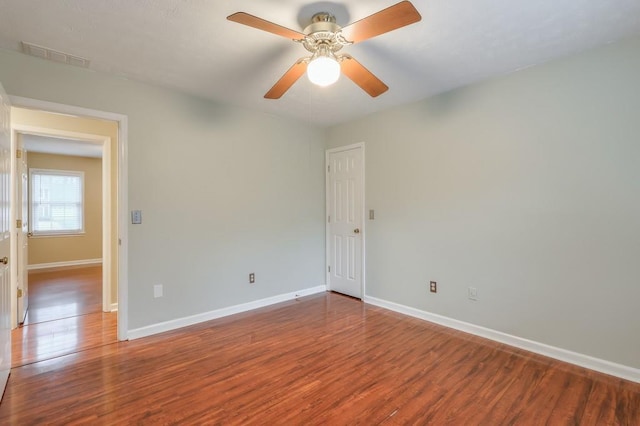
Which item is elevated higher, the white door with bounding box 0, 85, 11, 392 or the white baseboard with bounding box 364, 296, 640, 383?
the white door with bounding box 0, 85, 11, 392

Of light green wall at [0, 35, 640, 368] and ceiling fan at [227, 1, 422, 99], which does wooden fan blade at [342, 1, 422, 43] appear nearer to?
ceiling fan at [227, 1, 422, 99]

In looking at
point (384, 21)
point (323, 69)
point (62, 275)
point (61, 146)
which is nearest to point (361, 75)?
point (323, 69)

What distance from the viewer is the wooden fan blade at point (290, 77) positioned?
2.12 meters

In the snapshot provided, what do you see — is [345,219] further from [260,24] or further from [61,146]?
[61,146]

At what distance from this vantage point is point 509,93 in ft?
9.18

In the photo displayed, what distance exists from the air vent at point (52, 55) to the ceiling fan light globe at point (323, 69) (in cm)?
200

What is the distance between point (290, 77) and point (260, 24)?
590mm

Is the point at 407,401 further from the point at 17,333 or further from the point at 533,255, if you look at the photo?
the point at 17,333

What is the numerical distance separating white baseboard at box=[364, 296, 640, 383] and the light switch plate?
2931mm

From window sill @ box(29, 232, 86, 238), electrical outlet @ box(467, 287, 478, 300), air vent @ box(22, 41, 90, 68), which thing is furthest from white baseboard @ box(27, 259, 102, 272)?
electrical outlet @ box(467, 287, 478, 300)

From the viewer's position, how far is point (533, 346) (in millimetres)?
2668

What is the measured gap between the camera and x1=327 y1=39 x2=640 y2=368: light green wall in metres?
2.28

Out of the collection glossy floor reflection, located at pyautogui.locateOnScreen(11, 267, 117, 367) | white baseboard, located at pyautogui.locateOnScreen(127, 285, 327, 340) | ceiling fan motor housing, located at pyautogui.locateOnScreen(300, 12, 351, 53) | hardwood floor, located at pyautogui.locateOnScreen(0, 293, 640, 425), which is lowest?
hardwood floor, located at pyautogui.locateOnScreen(0, 293, 640, 425)

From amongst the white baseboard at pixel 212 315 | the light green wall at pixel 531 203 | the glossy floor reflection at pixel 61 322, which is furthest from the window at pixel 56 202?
the light green wall at pixel 531 203
